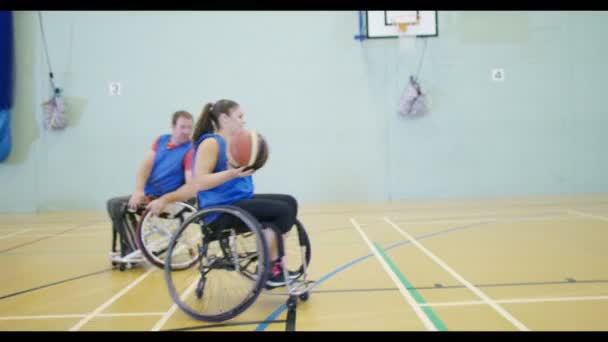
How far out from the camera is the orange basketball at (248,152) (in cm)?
142

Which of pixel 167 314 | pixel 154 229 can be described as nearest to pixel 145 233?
pixel 154 229

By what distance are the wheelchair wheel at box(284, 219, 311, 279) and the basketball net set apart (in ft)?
10.5

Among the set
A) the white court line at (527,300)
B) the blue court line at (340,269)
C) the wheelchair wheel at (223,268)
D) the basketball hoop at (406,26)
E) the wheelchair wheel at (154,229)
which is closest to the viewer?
the wheelchair wheel at (223,268)

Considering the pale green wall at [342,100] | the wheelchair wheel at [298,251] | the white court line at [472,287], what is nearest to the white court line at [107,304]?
the wheelchair wheel at [298,251]

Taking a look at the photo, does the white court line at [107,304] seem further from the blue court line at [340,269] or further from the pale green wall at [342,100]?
the pale green wall at [342,100]

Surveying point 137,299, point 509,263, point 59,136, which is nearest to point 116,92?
point 59,136

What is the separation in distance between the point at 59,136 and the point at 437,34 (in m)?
5.24

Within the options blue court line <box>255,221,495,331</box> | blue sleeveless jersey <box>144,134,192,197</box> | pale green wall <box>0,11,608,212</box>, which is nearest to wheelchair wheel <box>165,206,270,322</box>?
blue court line <box>255,221,495,331</box>

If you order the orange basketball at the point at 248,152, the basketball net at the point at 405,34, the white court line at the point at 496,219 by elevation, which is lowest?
the white court line at the point at 496,219

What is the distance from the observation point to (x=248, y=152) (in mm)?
1424

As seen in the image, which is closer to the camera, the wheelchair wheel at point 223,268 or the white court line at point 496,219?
the wheelchair wheel at point 223,268

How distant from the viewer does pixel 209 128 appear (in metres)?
1.65

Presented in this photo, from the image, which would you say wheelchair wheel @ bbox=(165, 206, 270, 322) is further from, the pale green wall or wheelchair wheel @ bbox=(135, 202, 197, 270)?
the pale green wall

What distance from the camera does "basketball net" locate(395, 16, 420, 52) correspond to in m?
5.16
